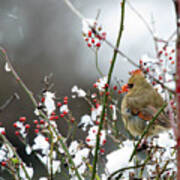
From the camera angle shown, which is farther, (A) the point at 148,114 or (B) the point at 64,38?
(B) the point at 64,38

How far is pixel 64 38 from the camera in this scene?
411 centimetres

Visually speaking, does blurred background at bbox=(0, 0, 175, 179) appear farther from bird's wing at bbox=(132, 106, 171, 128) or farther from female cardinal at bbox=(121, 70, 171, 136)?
bird's wing at bbox=(132, 106, 171, 128)

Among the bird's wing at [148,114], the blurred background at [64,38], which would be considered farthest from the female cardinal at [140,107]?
the blurred background at [64,38]

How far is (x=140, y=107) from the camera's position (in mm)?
1134

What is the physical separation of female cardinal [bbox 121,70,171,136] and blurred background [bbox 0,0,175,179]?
2180mm

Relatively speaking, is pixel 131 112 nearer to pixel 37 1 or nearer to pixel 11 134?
pixel 11 134

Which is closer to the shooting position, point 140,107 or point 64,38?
point 140,107

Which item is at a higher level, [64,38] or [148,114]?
[64,38]

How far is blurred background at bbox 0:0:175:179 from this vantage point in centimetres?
368

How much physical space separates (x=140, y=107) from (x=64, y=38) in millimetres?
3082

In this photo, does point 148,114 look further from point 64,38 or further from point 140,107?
point 64,38

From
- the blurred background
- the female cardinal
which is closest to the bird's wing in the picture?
the female cardinal

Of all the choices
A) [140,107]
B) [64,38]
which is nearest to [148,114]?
[140,107]

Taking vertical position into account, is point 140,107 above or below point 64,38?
below
